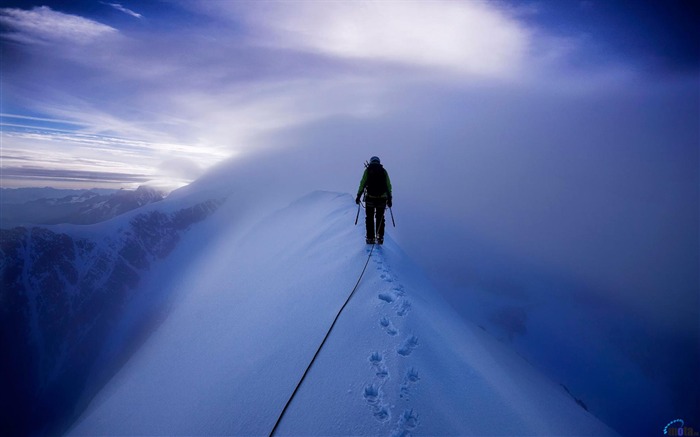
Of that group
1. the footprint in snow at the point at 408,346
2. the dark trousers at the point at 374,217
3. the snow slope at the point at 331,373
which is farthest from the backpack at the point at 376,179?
the footprint in snow at the point at 408,346

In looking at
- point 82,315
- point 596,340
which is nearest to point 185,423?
point 596,340

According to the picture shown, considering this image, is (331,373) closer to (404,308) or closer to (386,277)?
(404,308)

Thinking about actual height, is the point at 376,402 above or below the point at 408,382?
below

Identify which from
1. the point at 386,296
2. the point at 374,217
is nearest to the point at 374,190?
the point at 374,217

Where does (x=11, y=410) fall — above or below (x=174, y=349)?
below

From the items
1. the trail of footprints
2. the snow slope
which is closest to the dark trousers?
the snow slope

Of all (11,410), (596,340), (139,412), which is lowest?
(11,410)

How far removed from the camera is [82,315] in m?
192

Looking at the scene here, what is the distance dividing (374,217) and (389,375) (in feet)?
23.8

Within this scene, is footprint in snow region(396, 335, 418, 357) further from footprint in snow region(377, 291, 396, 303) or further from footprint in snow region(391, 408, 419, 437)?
footprint in snow region(377, 291, 396, 303)

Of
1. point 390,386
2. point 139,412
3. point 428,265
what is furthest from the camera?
point 428,265

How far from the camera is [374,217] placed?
11.5 meters

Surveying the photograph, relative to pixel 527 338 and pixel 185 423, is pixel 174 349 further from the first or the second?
pixel 527 338

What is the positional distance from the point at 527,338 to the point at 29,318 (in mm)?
292124
